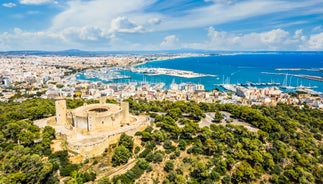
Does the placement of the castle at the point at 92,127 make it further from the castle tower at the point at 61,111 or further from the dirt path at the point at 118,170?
the dirt path at the point at 118,170

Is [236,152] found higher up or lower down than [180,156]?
higher up

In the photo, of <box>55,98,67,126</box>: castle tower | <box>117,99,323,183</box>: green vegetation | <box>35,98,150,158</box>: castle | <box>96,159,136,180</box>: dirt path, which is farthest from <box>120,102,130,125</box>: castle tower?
<box>96,159,136,180</box>: dirt path

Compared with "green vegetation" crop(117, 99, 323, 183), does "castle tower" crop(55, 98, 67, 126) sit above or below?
above

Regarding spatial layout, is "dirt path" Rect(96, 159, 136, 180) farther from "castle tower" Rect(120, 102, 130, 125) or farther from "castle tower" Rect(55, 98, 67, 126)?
"castle tower" Rect(55, 98, 67, 126)

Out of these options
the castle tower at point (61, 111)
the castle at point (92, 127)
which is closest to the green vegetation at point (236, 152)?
the castle at point (92, 127)

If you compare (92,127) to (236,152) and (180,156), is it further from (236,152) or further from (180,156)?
(236,152)

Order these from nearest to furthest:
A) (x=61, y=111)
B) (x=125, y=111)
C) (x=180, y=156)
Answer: (x=180, y=156) → (x=61, y=111) → (x=125, y=111)

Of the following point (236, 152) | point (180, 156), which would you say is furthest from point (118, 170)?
point (236, 152)

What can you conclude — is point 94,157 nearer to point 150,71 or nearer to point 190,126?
point 190,126
